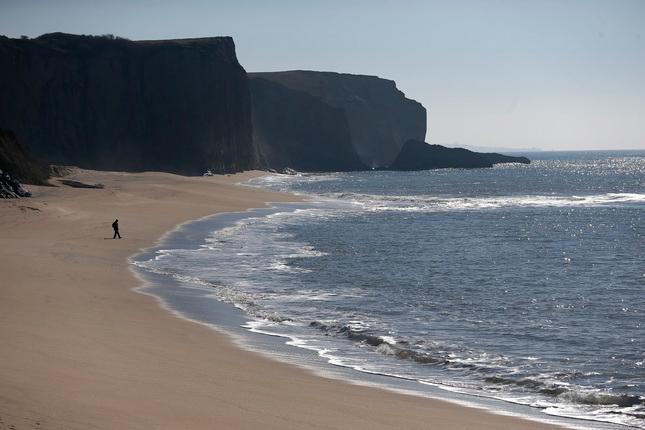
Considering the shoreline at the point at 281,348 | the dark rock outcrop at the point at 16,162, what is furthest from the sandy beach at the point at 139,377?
the dark rock outcrop at the point at 16,162

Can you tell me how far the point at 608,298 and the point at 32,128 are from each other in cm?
10540

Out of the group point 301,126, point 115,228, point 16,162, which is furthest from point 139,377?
point 301,126

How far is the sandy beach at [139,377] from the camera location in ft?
31.5

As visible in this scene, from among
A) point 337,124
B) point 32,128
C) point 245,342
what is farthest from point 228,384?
point 337,124

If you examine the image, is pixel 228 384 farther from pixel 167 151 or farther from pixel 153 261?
pixel 167 151

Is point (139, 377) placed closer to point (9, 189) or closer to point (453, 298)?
point (453, 298)

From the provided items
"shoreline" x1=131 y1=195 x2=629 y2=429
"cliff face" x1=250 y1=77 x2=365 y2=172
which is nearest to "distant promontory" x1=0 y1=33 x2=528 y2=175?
"cliff face" x1=250 y1=77 x2=365 y2=172

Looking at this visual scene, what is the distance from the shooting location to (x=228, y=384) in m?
12.4

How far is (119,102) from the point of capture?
124 meters

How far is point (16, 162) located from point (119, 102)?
69155 mm

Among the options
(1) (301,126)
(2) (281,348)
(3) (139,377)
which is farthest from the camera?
(1) (301,126)

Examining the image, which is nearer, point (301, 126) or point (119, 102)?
point (119, 102)

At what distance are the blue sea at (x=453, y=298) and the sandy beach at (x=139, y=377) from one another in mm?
1756

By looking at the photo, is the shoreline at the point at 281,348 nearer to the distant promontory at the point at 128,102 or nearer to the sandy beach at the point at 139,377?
the sandy beach at the point at 139,377
